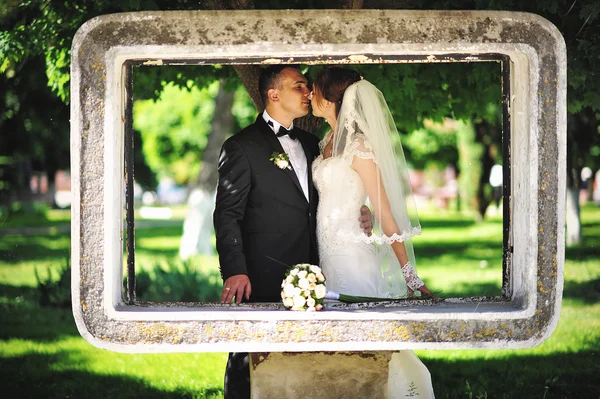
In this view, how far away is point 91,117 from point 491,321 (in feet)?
7.42

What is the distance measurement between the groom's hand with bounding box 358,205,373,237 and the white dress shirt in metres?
0.35

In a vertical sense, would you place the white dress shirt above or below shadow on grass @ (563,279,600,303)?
above

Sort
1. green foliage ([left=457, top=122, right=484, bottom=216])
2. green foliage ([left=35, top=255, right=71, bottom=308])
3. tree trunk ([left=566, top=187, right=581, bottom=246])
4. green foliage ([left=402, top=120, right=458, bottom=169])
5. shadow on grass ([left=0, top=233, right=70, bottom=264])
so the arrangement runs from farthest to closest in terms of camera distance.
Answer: green foliage ([left=402, top=120, right=458, bottom=169]) → green foliage ([left=457, top=122, right=484, bottom=216]) → shadow on grass ([left=0, top=233, right=70, bottom=264]) → tree trunk ([left=566, top=187, right=581, bottom=246]) → green foliage ([left=35, top=255, right=71, bottom=308])

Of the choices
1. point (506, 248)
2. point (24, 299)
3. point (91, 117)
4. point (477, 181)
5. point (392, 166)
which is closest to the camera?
point (91, 117)

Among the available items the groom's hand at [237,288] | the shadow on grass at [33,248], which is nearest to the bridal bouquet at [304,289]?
the groom's hand at [237,288]

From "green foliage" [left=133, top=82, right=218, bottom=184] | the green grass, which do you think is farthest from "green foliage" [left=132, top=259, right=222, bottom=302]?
"green foliage" [left=133, top=82, right=218, bottom=184]

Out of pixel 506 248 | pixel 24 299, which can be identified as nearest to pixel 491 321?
pixel 506 248

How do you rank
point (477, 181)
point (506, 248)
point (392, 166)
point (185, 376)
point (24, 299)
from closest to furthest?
point (506, 248) → point (392, 166) → point (185, 376) → point (24, 299) → point (477, 181)

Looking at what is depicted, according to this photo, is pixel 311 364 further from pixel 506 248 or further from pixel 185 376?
pixel 185 376

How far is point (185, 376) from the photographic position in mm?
6812

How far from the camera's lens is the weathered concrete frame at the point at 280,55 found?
12.6 feet

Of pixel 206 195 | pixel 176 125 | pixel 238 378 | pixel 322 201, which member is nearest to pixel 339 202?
pixel 322 201

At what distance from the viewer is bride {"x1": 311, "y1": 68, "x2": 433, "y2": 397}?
176 inches

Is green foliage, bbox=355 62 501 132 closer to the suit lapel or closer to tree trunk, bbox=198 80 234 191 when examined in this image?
the suit lapel
